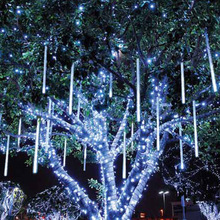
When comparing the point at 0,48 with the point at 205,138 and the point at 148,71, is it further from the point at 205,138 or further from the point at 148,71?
the point at 205,138

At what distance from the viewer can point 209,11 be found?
4844 millimetres

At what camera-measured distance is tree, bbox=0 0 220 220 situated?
202 inches

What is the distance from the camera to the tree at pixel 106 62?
5133 millimetres

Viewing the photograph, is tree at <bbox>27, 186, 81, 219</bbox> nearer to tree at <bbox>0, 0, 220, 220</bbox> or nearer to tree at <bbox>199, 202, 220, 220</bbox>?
tree at <bbox>199, 202, 220, 220</bbox>

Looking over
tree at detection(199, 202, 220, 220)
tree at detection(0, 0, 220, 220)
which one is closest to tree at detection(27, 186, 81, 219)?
tree at detection(199, 202, 220, 220)

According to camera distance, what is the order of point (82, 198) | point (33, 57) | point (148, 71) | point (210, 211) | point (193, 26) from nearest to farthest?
point (193, 26), point (33, 57), point (148, 71), point (82, 198), point (210, 211)

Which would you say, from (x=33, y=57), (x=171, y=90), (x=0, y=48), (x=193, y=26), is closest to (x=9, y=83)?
(x=0, y=48)

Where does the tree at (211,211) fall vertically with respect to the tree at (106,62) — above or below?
below

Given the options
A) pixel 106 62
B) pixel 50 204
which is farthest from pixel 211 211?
pixel 106 62

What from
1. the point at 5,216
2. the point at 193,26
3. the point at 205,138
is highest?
the point at 193,26

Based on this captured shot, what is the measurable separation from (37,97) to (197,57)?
3273mm

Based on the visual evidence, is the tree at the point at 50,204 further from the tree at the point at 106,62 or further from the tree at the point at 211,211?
→ the tree at the point at 106,62

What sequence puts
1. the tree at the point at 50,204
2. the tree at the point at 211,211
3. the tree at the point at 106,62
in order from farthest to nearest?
the tree at the point at 211,211 → the tree at the point at 50,204 → the tree at the point at 106,62

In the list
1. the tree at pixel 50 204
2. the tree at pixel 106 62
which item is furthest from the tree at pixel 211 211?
the tree at pixel 106 62
